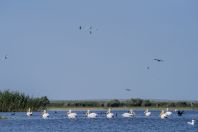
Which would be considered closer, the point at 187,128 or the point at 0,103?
the point at 187,128

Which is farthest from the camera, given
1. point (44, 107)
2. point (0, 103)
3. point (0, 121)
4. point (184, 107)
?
→ point (184, 107)

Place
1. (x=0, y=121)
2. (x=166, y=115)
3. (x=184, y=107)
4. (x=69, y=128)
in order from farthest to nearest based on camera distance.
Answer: (x=184, y=107) < (x=166, y=115) < (x=0, y=121) < (x=69, y=128)

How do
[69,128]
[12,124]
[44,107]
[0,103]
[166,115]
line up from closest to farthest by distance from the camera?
[69,128]
[12,124]
[166,115]
[0,103]
[44,107]

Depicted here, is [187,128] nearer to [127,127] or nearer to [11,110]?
[127,127]

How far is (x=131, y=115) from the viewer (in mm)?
110625

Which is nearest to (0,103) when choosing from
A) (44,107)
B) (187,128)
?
Answer: (44,107)

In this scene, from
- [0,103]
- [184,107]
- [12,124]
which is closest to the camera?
[12,124]

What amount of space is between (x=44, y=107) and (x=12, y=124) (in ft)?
158

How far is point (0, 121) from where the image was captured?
318 ft

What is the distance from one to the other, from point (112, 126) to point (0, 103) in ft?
138

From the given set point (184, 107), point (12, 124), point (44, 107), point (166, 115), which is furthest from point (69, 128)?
point (184, 107)

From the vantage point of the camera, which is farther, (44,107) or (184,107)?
(184,107)

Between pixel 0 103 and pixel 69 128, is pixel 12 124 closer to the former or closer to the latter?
pixel 69 128

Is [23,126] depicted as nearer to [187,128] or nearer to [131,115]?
[187,128]
